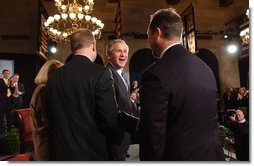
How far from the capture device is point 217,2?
1117 cm

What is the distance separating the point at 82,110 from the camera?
5.31 feet

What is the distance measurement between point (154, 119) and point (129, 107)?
2.78ft

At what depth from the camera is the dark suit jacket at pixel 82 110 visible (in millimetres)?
1620

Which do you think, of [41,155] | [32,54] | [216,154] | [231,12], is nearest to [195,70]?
[216,154]

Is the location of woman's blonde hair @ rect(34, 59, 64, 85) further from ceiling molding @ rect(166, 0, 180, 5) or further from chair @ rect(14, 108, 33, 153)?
ceiling molding @ rect(166, 0, 180, 5)

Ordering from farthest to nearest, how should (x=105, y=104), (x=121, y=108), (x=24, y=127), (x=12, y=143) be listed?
1. (x=12, y=143)
2. (x=24, y=127)
3. (x=121, y=108)
4. (x=105, y=104)

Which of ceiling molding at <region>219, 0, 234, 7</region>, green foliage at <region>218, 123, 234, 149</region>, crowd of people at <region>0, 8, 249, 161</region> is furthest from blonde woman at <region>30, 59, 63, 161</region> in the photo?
ceiling molding at <region>219, 0, 234, 7</region>

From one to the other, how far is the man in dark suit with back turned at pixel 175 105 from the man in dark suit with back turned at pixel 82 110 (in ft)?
1.28

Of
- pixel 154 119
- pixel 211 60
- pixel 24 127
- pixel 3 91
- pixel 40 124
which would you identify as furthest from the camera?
pixel 211 60

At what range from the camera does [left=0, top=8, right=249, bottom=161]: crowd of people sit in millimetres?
A: 1257

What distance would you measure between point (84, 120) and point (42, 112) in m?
0.36

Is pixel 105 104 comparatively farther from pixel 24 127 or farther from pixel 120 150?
pixel 24 127

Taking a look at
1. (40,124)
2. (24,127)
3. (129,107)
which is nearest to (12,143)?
(24,127)

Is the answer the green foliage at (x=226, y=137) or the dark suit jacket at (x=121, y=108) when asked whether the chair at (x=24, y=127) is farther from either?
the green foliage at (x=226, y=137)
